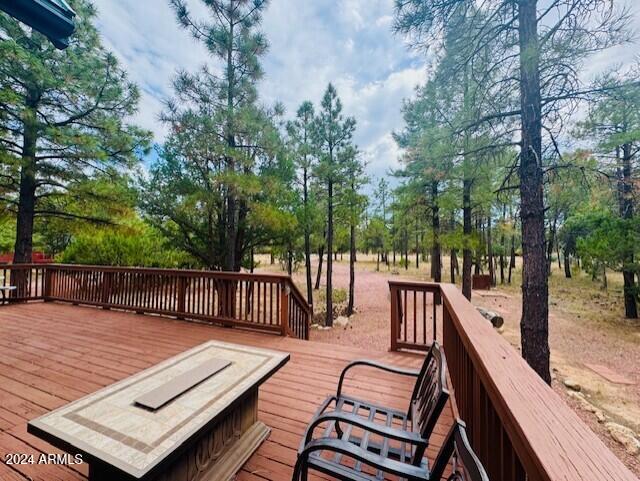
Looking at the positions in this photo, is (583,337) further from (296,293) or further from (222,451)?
(222,451)

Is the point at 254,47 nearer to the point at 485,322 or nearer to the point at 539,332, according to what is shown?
the point at 485,322

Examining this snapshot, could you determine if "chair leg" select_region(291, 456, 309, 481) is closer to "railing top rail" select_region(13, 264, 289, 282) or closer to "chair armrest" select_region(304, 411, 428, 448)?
"chair armrest" select_region(304, 411, 428, 448)

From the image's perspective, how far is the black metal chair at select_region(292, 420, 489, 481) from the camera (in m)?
0.79

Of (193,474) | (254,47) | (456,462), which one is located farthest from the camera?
(254,47)

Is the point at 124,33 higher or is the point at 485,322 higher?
the point at 124,33

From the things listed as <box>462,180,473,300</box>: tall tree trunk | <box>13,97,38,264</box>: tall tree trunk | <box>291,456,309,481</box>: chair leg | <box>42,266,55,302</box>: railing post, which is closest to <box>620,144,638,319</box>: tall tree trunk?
<box>462,180,473,300</box>: tall tree trunk

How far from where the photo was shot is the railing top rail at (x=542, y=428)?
0.61m

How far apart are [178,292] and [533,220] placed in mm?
6219

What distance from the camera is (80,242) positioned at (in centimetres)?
1113

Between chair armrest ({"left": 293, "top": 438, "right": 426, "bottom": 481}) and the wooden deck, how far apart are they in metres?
0.79

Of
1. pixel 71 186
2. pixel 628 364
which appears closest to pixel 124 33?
pixel 71 186

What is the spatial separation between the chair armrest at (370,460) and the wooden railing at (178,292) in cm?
315

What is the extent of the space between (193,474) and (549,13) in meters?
6.84

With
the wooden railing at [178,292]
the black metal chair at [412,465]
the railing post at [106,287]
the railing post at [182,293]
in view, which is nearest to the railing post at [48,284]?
the wooden railing at [178,292]
